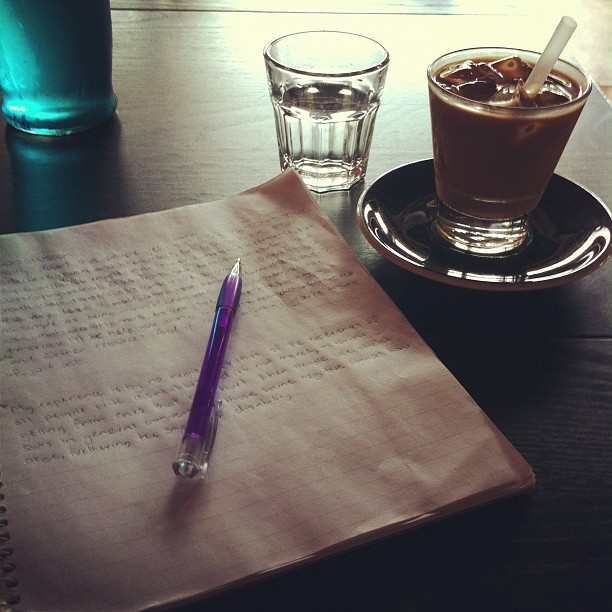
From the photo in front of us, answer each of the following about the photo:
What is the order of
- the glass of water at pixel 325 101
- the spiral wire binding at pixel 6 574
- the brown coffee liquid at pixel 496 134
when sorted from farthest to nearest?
the glass of water at pixel 325 101 < the brown coffee liquid at pixel 496 134 < the spiral wire binding at pixel 6 574

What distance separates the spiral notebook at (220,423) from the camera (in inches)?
13.5

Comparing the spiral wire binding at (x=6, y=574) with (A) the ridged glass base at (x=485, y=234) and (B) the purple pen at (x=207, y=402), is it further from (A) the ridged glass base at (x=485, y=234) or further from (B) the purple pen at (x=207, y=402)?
(A) the ridged glass base at (x=485, y=234)

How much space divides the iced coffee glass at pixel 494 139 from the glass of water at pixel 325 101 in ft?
0.31

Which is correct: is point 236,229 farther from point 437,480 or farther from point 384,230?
point 437,480

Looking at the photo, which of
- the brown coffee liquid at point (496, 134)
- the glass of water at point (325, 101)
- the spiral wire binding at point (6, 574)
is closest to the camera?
the spiral wire binding at point (6, 574)

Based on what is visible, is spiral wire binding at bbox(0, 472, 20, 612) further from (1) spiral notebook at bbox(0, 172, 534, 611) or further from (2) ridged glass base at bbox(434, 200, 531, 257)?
(2) ridged glass base at bbox(434, 200, 531, 257)

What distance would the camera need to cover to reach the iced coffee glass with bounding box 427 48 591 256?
1.74 ft

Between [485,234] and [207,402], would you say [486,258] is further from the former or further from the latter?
[207,402]

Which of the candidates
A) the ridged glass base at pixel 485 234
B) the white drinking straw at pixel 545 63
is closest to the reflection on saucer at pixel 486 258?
the ridged glass base at pixel 485 234

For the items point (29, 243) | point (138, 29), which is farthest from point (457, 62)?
point (138, 29)

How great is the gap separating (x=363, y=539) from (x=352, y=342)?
152mm

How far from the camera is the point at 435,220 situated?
0.61 m

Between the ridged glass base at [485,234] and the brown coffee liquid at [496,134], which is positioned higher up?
the brown coffee liquid at [496,134]

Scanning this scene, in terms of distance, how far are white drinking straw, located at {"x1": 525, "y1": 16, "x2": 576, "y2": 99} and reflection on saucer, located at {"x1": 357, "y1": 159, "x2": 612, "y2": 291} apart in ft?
0.36
